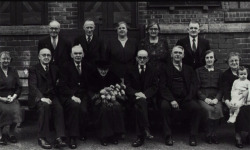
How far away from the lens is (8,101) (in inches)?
270

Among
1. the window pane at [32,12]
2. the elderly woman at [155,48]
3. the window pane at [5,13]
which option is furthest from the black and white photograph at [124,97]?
the window pane at [5,13]

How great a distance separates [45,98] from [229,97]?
3.05 meters

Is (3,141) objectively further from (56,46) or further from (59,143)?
(56,46)

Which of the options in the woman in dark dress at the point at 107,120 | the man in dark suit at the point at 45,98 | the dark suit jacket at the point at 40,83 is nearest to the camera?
the man in dark suit at the point at 45,98

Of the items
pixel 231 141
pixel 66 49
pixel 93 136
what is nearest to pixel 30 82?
pixel 66 49

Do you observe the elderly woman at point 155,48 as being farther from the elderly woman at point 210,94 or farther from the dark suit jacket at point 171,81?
the elderly woman at point 210,94

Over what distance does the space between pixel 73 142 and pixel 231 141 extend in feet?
8.51

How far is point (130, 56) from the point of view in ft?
24.5

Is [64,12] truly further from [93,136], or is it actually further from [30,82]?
[93,136]

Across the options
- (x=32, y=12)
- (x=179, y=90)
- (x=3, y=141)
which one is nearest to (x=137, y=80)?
(x=179, y=90)

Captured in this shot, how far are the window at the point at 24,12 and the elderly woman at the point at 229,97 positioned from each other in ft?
12.8

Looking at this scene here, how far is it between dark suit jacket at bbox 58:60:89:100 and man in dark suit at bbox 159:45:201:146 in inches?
51.9

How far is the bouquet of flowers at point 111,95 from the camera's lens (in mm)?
6773

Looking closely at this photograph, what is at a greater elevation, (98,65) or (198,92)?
(98,65)
